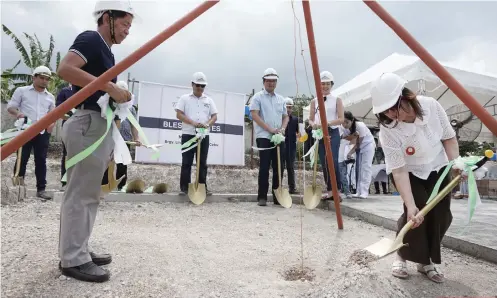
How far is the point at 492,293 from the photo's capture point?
2.04 m

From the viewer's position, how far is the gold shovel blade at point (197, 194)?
4.80m

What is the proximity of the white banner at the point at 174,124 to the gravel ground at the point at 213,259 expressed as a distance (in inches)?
155

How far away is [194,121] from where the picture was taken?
5.00 meters

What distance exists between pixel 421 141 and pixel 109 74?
1.83m

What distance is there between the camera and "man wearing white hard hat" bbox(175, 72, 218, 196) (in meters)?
4.96

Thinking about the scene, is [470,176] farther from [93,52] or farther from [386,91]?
[93,52]

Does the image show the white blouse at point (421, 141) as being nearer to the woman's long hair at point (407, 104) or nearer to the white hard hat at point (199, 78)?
the woman's long hair at point (407, 104)

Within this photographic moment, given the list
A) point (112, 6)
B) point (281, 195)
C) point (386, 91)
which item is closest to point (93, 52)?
point (112, 6)

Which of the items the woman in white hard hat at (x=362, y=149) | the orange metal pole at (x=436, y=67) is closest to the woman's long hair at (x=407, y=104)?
the orange metal pole at (x=436, y=67)

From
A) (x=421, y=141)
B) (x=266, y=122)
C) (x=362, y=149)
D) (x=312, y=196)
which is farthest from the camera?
(x=362, y=149)

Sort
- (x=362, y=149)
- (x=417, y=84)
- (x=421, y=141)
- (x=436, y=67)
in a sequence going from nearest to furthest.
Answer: (x=436, y=67), (x=421, y=141), (x=362, y=149), (x=417, y=84)

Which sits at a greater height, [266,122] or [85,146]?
[266,122]

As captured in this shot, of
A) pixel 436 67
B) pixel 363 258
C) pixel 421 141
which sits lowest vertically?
pixel 363 258

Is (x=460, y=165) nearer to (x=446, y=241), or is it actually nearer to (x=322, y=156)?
(x=446, y=241)
